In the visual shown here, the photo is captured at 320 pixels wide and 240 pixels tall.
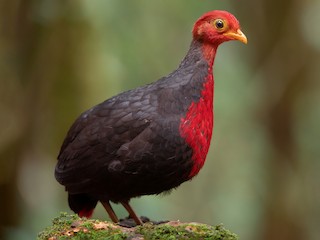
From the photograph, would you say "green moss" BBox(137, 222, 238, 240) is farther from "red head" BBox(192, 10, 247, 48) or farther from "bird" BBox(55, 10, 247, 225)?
"red head" BBox(192, 10, 247, 48)

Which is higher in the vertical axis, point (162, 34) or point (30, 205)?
point (162, 34)

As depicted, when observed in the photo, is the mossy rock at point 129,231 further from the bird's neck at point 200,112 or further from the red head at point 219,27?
the red head at point 219,27

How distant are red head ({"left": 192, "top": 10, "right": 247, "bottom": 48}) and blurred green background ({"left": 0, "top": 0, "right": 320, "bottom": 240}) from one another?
1.35 meters

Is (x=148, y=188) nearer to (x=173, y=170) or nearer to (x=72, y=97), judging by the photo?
(x=173, y=170)

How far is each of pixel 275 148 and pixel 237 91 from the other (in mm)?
1257

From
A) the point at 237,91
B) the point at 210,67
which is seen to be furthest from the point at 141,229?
the point at 237,91

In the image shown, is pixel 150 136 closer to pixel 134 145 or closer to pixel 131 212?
pixel 134 145

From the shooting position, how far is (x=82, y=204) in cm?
526

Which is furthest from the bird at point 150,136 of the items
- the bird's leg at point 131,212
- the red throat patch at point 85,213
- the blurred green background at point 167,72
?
the blurred green background at point 167,72

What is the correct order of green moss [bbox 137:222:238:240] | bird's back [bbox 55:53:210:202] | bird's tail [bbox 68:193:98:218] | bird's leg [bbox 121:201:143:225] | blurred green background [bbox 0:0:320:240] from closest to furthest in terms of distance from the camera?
green moss [bbox 137:222:238:240] < bird's back [bbox 55:53:210:202] < bird's leg [bbox 121:201:143:225] < bird's tail [bbox 68:193:98:218] < blurred green background [bbox 0:0:320:240]

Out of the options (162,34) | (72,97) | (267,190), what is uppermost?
(162,34)

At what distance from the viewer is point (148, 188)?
468 cm

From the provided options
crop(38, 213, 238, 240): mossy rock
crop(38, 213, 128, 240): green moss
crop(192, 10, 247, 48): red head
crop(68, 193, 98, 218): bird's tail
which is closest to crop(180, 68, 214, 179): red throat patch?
crop(192, 10, 247, 48): red head

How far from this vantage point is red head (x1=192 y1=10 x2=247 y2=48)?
16.2 feet
